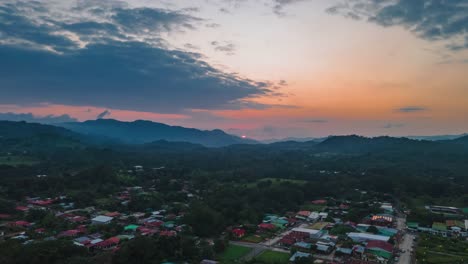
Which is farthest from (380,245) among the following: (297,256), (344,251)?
(297,256)

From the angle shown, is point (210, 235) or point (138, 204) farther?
point (138, 204)

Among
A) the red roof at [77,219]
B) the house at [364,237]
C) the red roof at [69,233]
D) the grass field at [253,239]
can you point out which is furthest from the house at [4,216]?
the house at [364,237]

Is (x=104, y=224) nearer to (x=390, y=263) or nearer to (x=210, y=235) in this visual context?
(x=210, y=235)

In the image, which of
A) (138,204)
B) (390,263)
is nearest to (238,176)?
(138,204)

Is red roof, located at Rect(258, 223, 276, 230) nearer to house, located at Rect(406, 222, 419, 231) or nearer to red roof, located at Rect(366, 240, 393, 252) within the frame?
red roof, located at Rect(366, 240, 393, 252)

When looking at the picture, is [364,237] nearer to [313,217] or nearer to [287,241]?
[287,241]

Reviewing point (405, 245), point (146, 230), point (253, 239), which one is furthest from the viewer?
point (146, 230)
